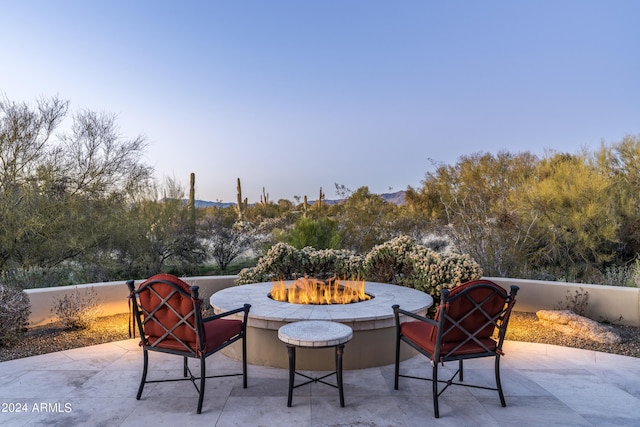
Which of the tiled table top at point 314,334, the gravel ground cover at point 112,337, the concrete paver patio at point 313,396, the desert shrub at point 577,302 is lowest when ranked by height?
the gravel ground cover at point 112,337

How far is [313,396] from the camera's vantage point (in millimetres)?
3084

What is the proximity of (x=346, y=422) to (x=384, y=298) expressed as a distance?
2073mm

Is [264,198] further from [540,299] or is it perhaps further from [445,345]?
[445,345]

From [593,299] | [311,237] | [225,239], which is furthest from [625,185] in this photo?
[225,239]

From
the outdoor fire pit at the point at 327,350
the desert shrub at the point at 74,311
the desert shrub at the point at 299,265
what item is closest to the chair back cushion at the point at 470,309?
the outdoor fire pit at the point at 327,350

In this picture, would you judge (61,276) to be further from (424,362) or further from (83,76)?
(424,362)

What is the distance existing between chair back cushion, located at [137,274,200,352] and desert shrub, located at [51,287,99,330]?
9.11 ft

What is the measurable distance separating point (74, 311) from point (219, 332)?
3242 mm

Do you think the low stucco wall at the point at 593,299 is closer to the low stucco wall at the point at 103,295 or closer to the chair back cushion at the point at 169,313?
the low stucco wall at the point at 103,295

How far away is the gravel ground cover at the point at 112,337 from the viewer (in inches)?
169

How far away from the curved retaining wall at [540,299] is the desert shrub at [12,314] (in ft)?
2.10

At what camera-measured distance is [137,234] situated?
8805mm

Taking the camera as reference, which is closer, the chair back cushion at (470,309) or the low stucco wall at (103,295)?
the chair back cushion at (470,309)

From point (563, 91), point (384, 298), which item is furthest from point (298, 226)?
point (563, 91)
